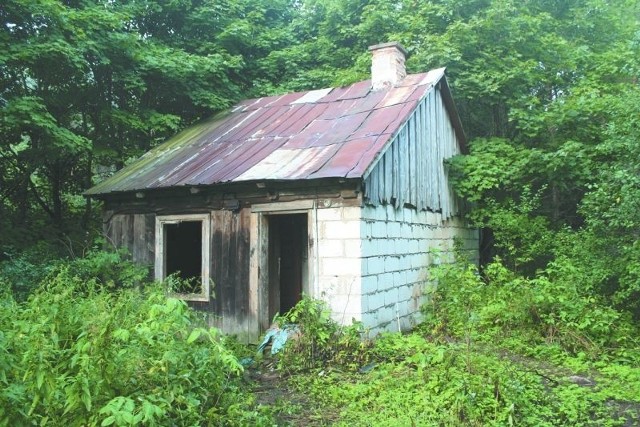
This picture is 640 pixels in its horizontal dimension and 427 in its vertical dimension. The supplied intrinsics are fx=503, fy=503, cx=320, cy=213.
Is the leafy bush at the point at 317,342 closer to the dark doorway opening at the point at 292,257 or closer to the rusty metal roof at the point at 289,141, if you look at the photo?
the rusty metal roof at the point at 289,141

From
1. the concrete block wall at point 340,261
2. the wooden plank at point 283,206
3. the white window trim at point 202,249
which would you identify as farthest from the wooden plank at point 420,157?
the white window trim at point 202,249

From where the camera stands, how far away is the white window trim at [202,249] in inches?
353

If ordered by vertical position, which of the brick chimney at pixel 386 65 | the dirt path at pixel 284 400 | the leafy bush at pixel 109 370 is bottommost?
the dirt path at pixel 284 400

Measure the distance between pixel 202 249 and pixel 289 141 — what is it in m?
2.52

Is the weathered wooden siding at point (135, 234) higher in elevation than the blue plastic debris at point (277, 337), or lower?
higher

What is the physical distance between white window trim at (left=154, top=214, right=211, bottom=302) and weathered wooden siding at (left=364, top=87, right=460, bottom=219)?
10.2 ft

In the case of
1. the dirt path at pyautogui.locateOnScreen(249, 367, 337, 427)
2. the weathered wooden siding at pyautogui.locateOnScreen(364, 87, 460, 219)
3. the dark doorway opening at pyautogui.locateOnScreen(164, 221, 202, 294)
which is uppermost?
the weathered wooden siding at pyautogui.locateOnScreen(364, 87, 460, 219)

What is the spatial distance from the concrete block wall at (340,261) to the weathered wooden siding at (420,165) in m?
0.54

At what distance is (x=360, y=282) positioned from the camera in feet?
24.6

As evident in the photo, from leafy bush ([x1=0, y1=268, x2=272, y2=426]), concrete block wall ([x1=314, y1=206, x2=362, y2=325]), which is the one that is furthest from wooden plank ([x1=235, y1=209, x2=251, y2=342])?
leafy bush ([x1=0, y1=268, x2=272, y2=426])

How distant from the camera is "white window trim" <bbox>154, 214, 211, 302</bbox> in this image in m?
8.96

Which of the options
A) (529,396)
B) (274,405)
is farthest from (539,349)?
(274,405)

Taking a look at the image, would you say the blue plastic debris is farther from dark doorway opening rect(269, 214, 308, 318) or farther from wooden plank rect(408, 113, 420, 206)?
wooden plank rect(408, 113, 420, 206)

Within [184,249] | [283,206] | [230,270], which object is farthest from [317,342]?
[184,249]
